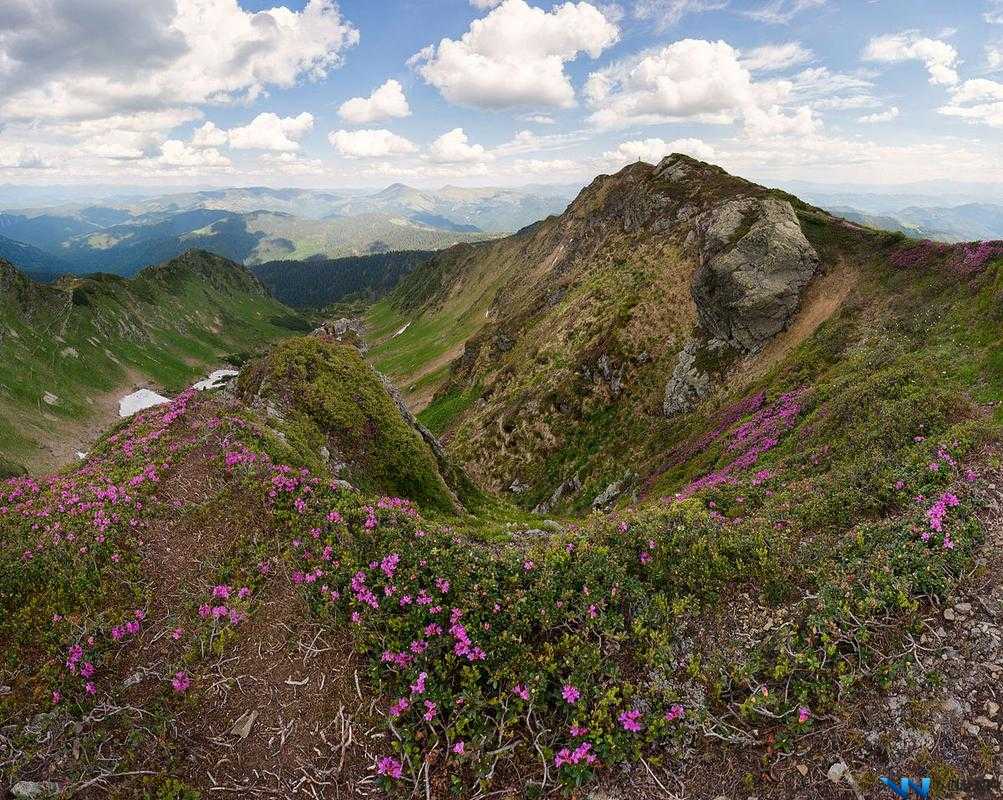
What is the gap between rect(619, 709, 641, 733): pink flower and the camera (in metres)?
7.78

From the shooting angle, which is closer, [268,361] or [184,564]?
[184,564]

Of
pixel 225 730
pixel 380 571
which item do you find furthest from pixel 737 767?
pixel 225 730

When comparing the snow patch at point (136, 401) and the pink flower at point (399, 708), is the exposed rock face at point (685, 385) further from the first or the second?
the snow patch at point (136, 401)

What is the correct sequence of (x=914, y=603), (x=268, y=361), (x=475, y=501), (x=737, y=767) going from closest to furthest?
(x=737, y=767), (x=914, y=603), (x=268, y=361), (x=475, y=501)

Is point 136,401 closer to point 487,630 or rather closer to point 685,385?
point 685,385

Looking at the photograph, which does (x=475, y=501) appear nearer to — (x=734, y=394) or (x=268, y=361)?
(x=268, y=361)

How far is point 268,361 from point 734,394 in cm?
3602

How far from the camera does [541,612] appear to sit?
30.7ft

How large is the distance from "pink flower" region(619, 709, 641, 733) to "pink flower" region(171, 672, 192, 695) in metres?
7.39

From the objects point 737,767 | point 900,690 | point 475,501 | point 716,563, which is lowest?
point 475,501

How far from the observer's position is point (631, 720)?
7.87 metres

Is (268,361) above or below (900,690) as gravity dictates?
above

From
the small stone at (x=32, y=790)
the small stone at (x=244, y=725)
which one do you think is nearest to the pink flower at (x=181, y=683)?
the small stone at (x=244, y=725)

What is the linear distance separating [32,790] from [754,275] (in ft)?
176
